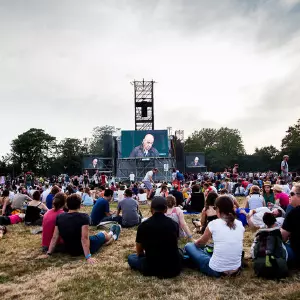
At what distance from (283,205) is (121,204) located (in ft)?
13.1

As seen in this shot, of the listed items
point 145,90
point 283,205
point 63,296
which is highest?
point 145,90

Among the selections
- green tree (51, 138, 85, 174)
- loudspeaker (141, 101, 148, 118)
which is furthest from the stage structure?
green tree (51, 138, 85, 174)

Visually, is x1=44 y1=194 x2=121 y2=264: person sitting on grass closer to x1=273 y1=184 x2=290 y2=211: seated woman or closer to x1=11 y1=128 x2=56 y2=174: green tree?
x1=273 y1=184 x2=290 y2=211: seated woman

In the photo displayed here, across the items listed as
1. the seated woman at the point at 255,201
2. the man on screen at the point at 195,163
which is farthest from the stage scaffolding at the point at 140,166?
the seated woman at the point at 255,201

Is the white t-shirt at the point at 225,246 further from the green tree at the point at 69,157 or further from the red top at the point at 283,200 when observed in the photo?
the green tree at the point at 69,157

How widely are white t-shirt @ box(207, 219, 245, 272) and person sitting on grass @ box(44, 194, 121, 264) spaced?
1.96m

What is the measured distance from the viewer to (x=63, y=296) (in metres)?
3.67

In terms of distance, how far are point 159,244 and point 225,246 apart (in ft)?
2.62

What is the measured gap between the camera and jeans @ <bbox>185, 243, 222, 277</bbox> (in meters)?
4.16

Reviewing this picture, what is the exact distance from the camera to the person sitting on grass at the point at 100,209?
849 cm

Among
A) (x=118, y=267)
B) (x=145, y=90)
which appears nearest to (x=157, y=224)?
(x=118, y=267)

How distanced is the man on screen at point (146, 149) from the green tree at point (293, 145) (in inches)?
1148

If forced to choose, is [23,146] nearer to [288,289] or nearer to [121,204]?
[121,204]

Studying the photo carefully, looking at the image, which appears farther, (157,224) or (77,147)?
(77,147)
